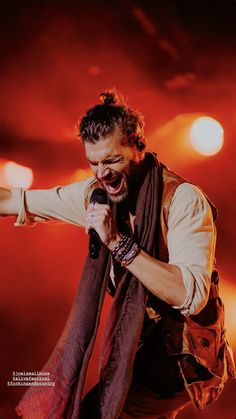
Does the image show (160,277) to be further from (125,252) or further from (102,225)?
(102,225)

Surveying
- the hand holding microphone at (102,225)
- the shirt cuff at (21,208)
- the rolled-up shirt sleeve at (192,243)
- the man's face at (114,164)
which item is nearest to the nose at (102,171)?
the man's face at (114,164)

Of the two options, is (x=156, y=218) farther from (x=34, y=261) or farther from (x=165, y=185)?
(x=34, y=261)

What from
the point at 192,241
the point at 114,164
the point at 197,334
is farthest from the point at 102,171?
the point at 197,334

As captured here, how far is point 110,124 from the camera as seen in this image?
182 cm

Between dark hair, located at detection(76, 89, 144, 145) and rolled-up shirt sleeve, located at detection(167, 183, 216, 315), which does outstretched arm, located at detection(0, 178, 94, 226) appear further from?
rolled-up shirt sleeve, located at detection(167, 183, 216, 315)

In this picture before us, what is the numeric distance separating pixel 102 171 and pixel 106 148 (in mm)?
81

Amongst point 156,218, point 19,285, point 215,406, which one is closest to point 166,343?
point 156,218

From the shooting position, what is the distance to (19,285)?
11.2 feet

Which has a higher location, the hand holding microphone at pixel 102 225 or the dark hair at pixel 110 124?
the dark hair at pixel 110 124

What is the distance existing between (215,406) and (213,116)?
1797mm

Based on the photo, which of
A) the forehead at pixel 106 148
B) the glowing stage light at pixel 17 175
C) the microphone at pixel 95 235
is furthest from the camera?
the glowing stage light at pixel 17 175

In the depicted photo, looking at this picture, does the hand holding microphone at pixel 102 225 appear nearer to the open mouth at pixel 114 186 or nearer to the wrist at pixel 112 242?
the wrist at pixel 112 242

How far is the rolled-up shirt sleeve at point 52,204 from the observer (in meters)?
2.04

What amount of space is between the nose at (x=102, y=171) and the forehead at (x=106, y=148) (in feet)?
0.08
